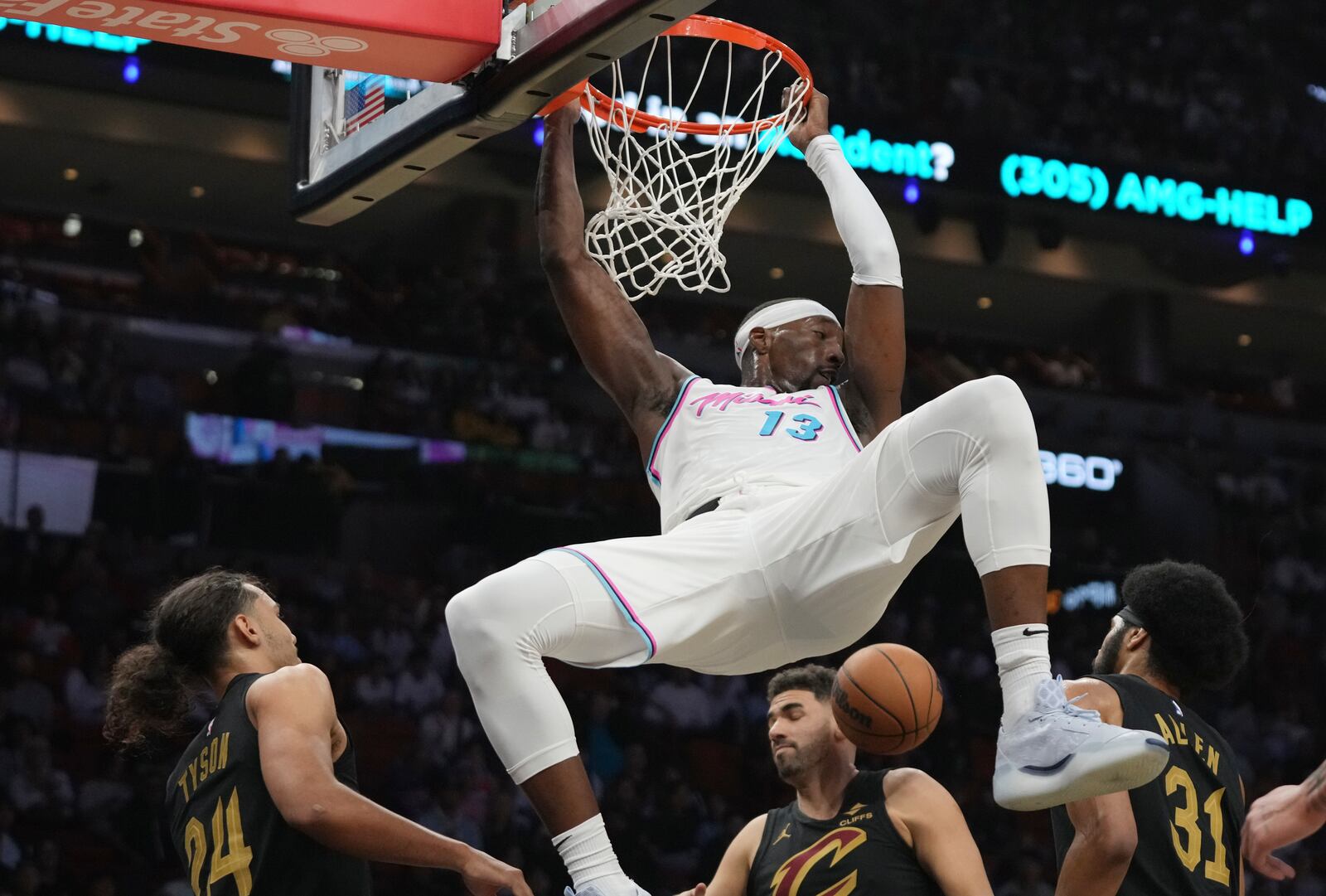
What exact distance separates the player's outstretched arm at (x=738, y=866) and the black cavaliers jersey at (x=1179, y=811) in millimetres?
1329

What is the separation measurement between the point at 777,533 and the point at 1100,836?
1.05m

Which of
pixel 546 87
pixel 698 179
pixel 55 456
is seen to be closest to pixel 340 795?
pixel 546 87

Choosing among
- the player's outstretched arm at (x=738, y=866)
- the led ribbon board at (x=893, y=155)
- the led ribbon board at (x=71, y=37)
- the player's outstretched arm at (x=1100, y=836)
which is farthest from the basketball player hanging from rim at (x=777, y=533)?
the led ribbon board at (x=893, y=155)

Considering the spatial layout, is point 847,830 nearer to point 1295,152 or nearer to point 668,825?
point 668,825

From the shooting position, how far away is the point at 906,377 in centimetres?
1502

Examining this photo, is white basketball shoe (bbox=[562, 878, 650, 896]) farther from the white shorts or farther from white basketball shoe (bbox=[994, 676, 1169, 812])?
white basketball shoe (bbox=[994, 676, 1169, 812])

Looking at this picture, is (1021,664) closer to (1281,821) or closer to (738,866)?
(1281,821)

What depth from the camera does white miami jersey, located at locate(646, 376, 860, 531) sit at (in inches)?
172

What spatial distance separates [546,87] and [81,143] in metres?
12.1

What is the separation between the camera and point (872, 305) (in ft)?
15.3

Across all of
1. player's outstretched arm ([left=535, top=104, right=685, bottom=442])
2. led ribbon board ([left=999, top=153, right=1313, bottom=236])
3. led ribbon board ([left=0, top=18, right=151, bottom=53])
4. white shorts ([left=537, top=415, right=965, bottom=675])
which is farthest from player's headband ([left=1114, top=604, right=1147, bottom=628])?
led ribbon board ([left=999, top=153, right=1313, bottom=236])

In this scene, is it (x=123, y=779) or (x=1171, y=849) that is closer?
(x=1171, y=849)

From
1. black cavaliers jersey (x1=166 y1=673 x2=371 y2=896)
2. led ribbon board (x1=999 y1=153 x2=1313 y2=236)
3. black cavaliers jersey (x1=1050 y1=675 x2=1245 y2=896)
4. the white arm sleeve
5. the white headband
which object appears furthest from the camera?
led ribbon board (x1=999 y1=153 x2=1313 y2=236)

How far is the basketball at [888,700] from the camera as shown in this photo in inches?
164
